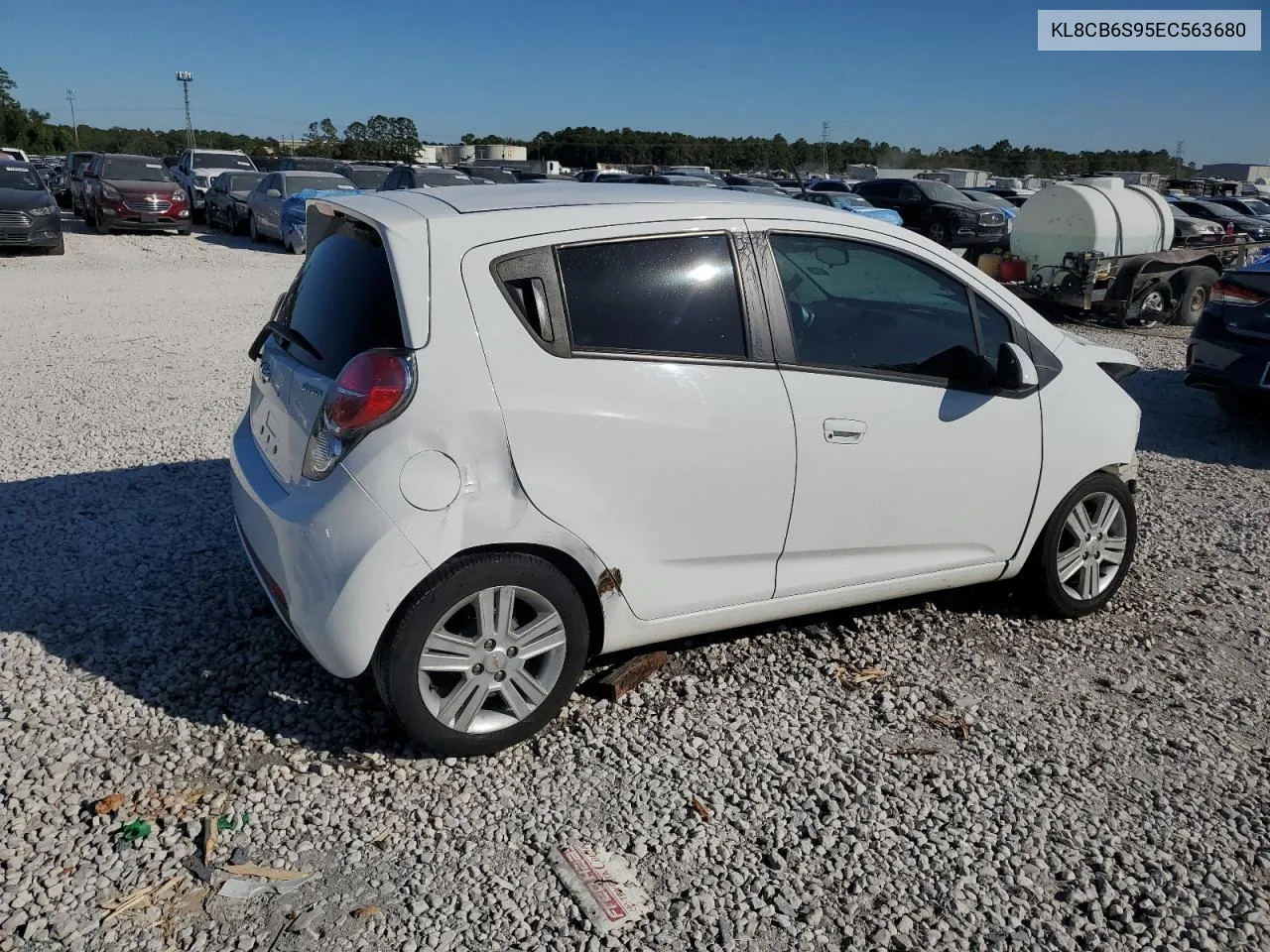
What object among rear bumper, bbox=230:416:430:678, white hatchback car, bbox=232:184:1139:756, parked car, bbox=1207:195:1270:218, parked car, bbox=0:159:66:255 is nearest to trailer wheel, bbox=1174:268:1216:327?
white hatchback car, bbox=232:184:1139:756

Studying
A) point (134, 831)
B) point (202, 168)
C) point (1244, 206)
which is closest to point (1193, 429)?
point (134, 831)

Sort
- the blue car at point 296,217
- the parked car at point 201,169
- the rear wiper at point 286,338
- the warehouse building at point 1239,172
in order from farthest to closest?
the warehouse building at point 1239,172 → the parked car at point 201,169 → the blue car at point 296,217 → the rear wiper at point 286,338


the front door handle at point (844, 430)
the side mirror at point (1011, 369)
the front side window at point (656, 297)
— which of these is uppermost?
the front side window at point (656, 297)

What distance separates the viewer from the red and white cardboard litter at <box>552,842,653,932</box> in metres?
2.76

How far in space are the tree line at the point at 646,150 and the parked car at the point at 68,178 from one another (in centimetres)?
4038

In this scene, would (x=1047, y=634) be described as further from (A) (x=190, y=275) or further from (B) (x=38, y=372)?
(A) (x=190, y=275)

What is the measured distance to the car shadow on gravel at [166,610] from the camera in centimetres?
369

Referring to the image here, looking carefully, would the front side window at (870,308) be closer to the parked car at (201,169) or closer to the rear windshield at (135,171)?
the rear windshield at (135,171)

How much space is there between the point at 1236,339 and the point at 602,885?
6.86m

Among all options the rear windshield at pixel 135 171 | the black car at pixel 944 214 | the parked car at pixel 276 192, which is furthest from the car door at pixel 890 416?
the rear windshield at pixel 135 171

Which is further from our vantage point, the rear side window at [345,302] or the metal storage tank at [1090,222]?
the metal storage tank at [1090,222]

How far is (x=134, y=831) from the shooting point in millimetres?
3004

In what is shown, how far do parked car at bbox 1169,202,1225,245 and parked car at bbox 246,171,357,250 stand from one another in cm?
1539

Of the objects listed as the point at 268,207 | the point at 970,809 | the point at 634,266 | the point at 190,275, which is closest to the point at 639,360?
the point at 634,266
